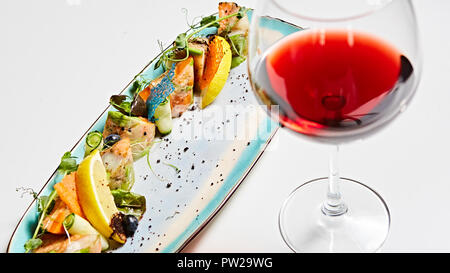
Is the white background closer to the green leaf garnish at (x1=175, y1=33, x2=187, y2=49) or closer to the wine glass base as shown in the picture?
the wine glass base

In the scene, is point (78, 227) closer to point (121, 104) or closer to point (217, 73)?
point (121, 104)

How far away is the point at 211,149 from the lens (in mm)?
1275

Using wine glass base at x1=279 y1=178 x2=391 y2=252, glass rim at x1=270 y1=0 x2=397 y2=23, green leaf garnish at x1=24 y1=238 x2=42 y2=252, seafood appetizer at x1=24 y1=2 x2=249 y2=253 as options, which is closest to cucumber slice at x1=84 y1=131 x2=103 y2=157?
seafood appetizer at x1=24 y1=2 x2=249 y2=253

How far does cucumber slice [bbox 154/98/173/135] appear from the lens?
129 centimetres

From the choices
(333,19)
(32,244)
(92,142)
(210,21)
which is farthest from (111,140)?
(333,19)

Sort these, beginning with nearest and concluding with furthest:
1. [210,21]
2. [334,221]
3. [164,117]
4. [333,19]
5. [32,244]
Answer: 1. [333,19]
2. [32,244]
3. [334,221]
4. [164,117]
5. [210,21]

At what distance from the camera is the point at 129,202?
1.17 meters

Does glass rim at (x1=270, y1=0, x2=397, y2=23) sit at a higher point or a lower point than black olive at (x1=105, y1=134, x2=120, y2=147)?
higher

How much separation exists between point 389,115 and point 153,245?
485 millimetres

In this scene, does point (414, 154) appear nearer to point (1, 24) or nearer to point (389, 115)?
point (389, 115)

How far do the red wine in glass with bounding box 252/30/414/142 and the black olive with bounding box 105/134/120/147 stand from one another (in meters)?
0.45

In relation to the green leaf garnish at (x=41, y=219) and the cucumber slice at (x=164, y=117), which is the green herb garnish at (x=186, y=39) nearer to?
the cucumber slice at (x=164, y=117)

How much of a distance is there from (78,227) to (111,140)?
0.78 feet

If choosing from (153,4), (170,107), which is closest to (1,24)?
(153,4)
